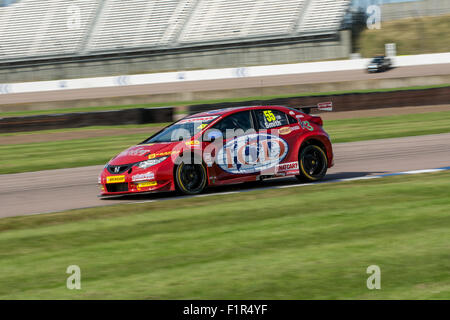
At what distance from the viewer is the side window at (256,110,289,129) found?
35.8 ft

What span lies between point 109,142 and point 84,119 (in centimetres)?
459

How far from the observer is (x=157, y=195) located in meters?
10.7

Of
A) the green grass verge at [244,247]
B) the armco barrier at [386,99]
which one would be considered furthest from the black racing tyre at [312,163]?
the armco barrier at [386,99]

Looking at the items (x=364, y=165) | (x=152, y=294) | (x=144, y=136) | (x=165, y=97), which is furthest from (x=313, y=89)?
(x=152, y=294)

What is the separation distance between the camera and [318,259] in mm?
6250

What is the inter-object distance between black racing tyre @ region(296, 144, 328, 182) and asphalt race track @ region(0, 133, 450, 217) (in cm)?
31

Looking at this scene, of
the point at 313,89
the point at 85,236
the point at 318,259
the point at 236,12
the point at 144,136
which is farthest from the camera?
the point at 236,12

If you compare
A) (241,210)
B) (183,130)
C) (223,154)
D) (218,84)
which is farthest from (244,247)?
(218,84)

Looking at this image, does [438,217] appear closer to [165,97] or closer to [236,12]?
[165,97]

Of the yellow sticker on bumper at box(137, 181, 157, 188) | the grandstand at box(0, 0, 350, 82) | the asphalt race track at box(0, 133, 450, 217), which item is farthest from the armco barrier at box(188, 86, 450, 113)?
the grandstand at box(0, 0, 350, 82)

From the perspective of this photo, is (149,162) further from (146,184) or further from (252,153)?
(252,153)

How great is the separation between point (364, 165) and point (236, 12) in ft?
156

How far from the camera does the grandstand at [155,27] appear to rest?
55.6 meters

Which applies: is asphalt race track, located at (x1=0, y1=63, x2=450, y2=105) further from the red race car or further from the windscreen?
the windscreen
